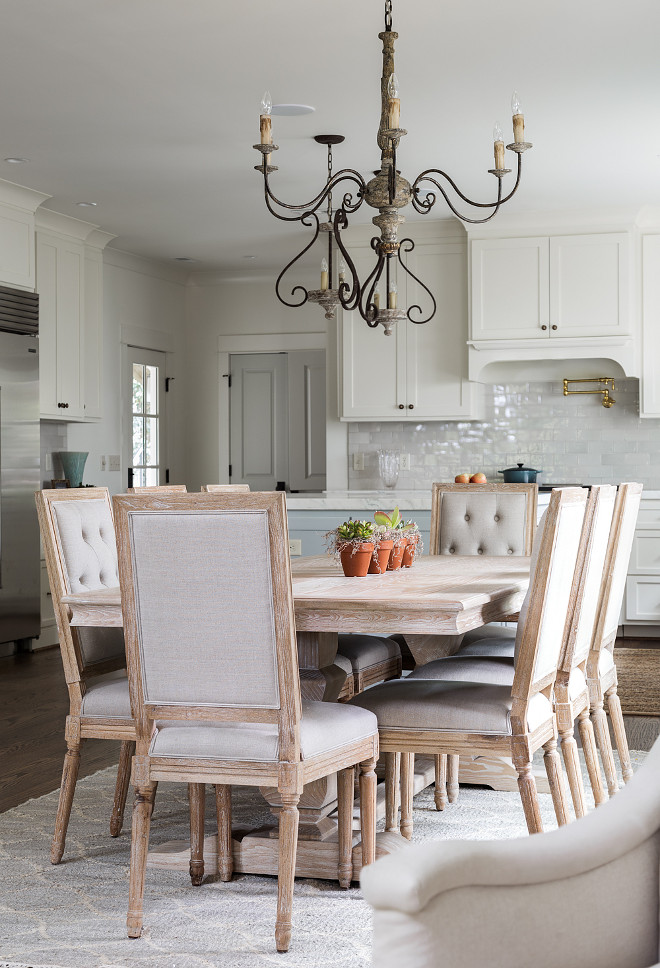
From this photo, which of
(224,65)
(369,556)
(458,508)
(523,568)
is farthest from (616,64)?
(369,556)

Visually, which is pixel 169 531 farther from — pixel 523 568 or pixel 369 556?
pixel 523 568

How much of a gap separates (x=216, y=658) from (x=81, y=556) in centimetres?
89

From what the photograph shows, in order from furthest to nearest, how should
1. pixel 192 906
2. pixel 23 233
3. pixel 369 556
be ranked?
pixel 23 233 < pixel 369 556 < pixel 192 906

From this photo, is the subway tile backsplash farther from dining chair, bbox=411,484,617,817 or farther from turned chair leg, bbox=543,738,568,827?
turned chair leg, bbox=543,738,568,827

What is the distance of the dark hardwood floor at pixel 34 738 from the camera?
3570 millimetres

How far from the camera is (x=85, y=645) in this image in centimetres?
297

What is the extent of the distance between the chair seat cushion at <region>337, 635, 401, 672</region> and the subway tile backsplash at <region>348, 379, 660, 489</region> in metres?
3.57

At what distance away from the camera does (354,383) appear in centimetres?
704

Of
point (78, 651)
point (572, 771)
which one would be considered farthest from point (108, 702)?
point (572, 771)

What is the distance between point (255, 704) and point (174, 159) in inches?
148

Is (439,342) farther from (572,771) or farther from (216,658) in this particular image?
(216,658)

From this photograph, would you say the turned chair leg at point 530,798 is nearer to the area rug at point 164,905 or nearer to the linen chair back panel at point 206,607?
the area rug at point 164,905

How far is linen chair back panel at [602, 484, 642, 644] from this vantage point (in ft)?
10.9

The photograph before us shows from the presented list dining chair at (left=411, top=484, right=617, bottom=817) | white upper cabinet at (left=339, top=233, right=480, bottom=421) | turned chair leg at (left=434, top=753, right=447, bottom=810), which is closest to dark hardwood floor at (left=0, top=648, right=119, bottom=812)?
turned chair leg at (left=434, top=753, right=447, bottom=810)
